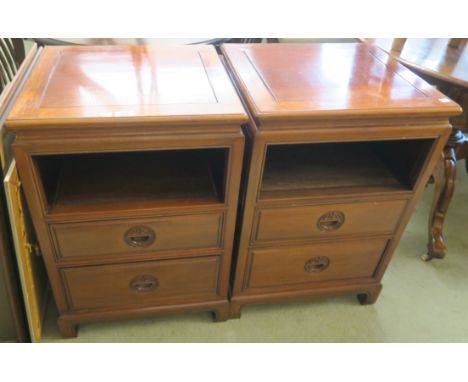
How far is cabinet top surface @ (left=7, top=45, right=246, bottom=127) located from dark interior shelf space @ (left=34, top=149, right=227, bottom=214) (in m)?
→ 0.13

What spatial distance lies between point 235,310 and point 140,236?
1.17ft

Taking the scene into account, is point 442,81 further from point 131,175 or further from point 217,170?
point 131,175

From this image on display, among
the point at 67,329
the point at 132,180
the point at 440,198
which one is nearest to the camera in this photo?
the point at 132,180

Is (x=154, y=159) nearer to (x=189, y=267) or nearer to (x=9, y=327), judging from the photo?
(x=189, y=267)

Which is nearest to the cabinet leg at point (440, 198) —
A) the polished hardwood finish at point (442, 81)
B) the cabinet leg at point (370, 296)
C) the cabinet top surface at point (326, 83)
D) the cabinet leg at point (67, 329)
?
the polished hardwood finish at point (442, 81)

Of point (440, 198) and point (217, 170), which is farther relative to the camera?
point (440, 198)

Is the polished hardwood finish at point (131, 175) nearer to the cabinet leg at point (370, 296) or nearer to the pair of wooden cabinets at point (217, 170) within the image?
the pair of wooden cabinets at point (217, 170)

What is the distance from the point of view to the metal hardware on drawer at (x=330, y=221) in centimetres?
94

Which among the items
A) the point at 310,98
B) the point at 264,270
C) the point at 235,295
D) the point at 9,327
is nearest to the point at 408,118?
the point at 310,98

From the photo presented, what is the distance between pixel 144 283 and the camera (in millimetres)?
980

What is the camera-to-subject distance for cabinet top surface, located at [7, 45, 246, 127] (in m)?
0.71

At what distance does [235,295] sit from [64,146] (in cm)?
57

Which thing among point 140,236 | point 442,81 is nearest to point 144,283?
point 140,236

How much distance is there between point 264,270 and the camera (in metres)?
1.02
